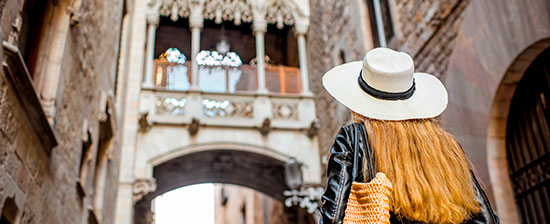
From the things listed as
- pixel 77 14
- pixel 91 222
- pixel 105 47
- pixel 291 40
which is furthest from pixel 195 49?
pixel 77 14

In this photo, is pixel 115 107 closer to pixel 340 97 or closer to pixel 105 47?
pixel 105 47

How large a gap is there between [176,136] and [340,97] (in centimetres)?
1136

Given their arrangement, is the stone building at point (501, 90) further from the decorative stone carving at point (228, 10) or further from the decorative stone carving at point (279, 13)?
the decorative stone carving at point (228, 10)

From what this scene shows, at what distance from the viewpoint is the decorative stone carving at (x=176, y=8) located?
1448cm

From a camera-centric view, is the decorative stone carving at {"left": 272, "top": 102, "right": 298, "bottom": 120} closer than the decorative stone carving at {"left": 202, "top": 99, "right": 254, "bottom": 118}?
No

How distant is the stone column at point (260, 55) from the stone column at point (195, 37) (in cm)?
147

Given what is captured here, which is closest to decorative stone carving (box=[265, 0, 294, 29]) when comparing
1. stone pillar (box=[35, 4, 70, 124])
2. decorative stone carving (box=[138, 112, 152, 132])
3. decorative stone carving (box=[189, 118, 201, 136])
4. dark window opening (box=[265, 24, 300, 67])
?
dark window opening (box=[265, 24, 300, 67])

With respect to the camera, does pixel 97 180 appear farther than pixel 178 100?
No

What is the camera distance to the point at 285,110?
13656 mm

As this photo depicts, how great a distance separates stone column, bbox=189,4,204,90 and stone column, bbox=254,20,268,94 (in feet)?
4.83

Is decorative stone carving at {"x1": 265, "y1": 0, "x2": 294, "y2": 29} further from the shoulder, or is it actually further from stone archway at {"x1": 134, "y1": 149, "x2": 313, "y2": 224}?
the shoulder

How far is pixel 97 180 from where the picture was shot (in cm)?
922

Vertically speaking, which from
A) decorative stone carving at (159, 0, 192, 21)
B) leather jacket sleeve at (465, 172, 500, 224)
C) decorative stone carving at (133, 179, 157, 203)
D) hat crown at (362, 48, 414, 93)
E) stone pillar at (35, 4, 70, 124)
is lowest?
leather jacket sleeve at (465, 172, 500, 224)

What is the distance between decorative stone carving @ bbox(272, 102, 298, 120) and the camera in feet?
44.6
